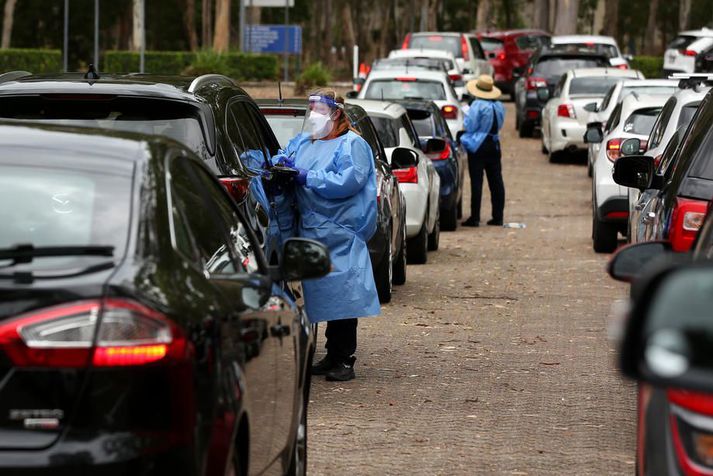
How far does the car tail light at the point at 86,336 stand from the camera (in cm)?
422

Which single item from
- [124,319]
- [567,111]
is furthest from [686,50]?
[124,319]

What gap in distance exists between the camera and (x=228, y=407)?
183 inches

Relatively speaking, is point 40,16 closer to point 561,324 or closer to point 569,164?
point 569,164

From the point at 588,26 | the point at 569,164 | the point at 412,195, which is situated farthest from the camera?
the point at 588,26

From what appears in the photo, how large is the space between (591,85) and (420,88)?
4121mm

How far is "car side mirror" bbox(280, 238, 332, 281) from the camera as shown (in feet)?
18.9

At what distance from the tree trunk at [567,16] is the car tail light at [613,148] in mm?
36113

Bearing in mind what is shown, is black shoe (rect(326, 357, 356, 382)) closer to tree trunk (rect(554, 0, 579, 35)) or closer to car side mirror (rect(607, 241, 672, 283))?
car side mirror (rect(607, 241, 672, 283))

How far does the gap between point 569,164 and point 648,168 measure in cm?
1999

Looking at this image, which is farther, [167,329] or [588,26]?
[588,26]

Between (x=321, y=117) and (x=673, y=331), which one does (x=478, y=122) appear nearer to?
(x=321, y=117)

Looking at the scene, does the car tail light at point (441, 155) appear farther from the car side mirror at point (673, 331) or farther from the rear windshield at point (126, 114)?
the car side mirror at point (673, 331)

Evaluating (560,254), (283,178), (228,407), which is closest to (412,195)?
(560,254)

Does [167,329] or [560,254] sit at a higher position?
[167,329]
